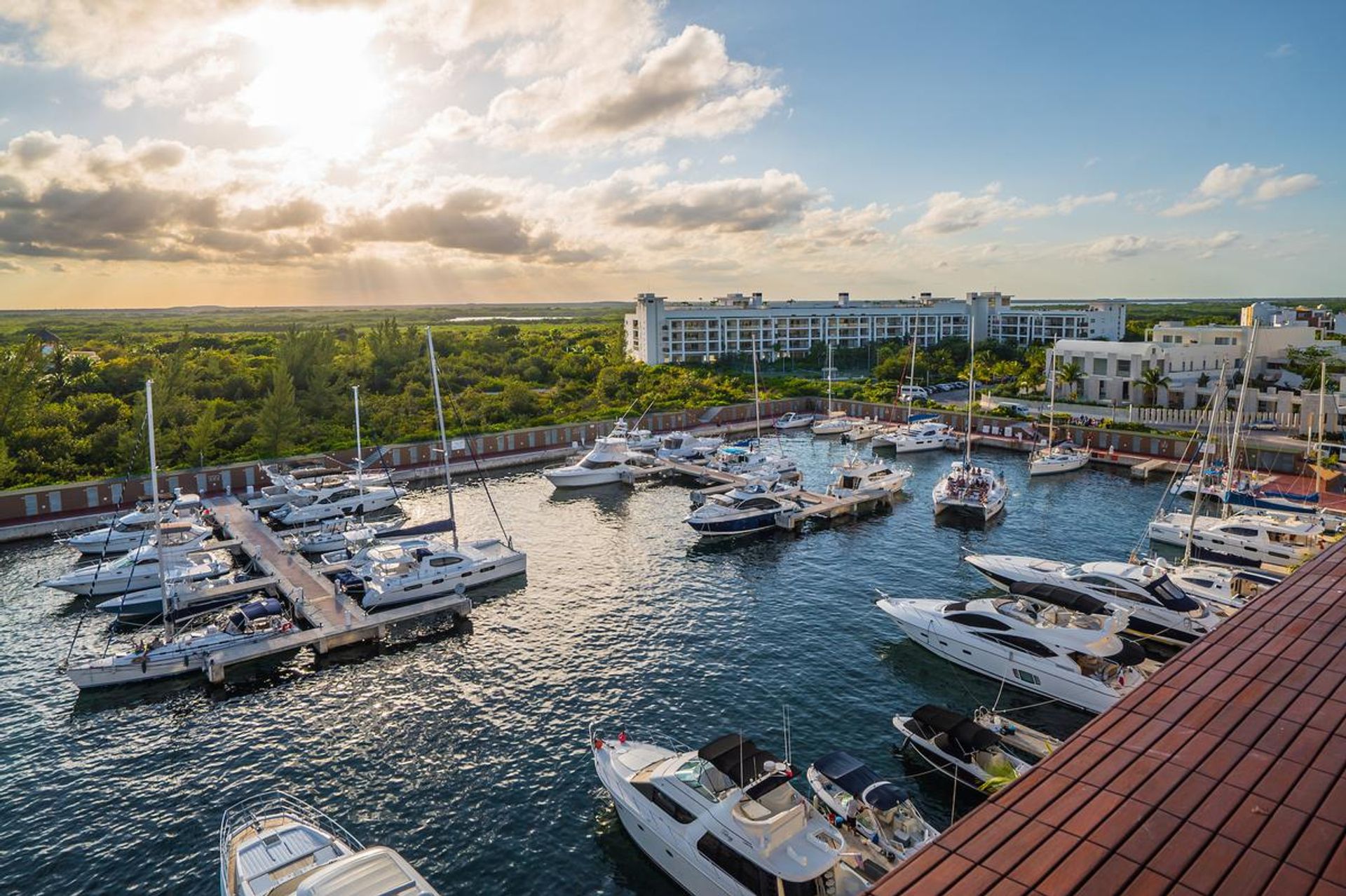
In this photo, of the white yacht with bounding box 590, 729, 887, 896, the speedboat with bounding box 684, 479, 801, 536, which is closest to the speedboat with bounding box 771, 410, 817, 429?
the speedboat with bounding box 684, 479, 801, 536

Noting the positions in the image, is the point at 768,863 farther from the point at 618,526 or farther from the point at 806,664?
the point at 618,526

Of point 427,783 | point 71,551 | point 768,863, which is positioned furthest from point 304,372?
point 768,863

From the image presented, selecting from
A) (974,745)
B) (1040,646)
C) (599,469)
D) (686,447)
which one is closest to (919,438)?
(686,447)

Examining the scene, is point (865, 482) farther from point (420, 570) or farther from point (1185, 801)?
point (1185, 801)

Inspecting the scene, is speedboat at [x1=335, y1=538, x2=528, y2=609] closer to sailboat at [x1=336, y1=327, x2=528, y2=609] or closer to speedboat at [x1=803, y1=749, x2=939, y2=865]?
sailboat at [x1=336, y1=327, x2=528, y2=609]

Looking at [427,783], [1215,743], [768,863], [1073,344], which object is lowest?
[427,783]
